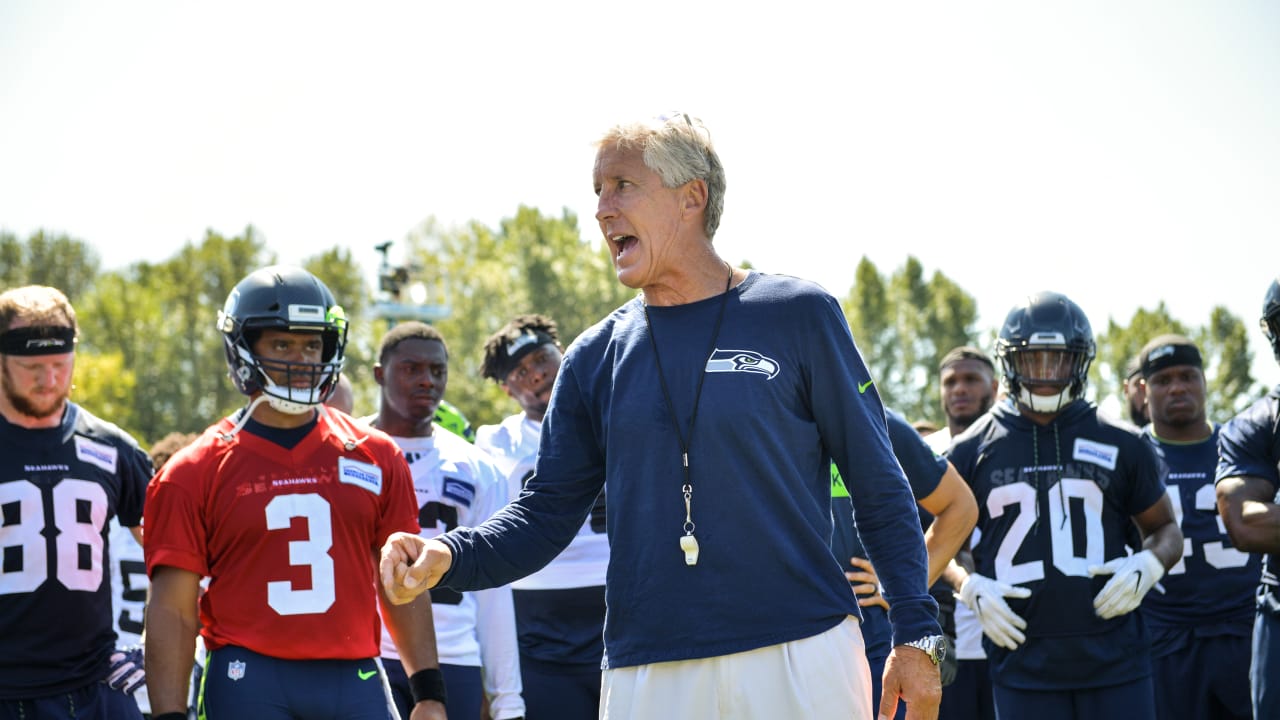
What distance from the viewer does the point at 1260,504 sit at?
19.8 ft

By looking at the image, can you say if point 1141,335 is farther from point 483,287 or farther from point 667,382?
point 667,382

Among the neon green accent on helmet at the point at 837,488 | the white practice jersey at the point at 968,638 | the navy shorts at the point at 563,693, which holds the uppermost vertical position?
the neon green accent on helmet at the point at 837,488

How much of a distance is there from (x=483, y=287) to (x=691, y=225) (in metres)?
43.9

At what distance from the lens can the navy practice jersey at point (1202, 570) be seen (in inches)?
338

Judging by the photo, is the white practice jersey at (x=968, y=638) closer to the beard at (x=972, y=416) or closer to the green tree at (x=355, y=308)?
the beard at (x=972, y=416)

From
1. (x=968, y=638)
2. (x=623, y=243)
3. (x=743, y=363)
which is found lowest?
(x=968, y=638)

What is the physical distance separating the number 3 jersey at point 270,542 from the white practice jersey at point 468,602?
185cm

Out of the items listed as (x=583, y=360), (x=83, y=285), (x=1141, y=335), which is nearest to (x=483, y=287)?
(x=83, y=285)

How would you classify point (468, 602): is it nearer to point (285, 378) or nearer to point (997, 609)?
point (285, 378)

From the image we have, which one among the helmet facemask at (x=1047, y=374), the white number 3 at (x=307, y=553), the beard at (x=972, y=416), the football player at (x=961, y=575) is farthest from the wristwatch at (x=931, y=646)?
the beard at (x=972, y=416)

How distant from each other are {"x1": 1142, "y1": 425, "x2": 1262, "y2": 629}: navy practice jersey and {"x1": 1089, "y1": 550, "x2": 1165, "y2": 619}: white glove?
2663 mm

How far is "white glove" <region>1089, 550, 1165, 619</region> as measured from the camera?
6.24 meters

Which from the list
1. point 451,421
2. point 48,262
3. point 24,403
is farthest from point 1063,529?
point 48,262

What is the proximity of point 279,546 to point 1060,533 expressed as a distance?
390 cm
